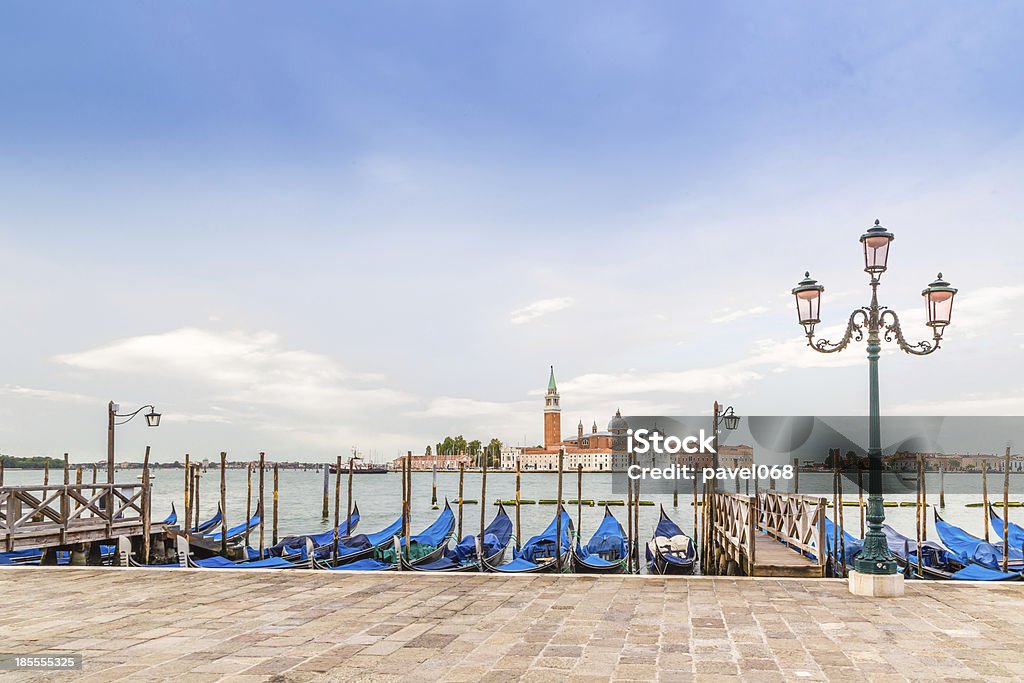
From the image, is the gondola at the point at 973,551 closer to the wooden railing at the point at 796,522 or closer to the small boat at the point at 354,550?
the wooden railing at the point at 796,522

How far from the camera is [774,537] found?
50.3 ft

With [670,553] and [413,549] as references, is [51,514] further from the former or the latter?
[670,553]

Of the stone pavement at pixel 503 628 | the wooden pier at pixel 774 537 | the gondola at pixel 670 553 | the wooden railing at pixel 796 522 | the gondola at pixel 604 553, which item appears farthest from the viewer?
the gondola at pixel 670 553

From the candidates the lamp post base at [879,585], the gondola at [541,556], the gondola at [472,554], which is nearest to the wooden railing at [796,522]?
the lamp post base at [879,585]

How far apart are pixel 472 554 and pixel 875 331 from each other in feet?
32.9

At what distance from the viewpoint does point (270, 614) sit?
23.7ft

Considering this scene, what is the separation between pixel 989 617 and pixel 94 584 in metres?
8.93

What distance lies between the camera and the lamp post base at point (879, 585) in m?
8.24

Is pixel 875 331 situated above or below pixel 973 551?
above

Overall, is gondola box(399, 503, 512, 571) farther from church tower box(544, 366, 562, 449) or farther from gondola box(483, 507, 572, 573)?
church tower box(544, 366, 562, 449)

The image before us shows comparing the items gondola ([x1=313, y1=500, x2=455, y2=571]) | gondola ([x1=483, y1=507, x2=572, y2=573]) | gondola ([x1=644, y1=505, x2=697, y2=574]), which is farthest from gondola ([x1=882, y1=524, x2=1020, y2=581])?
gondola ([x1=313, y1=500, x2=455, y2=571])

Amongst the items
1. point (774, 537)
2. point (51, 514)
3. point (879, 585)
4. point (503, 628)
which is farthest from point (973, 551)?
point (51, 514)

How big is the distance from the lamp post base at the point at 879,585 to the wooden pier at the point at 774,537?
2.79 m

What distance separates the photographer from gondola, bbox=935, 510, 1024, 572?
14883mm
